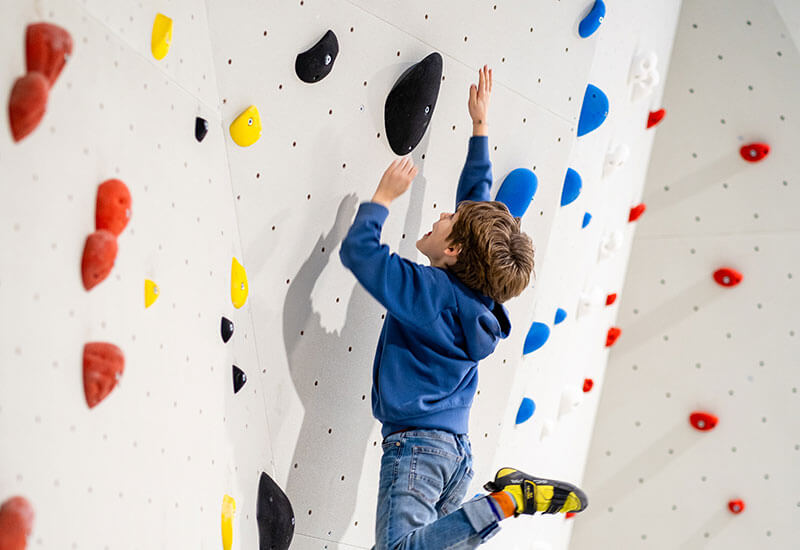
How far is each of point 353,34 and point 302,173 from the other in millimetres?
317

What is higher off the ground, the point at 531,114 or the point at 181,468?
the point at 531,114

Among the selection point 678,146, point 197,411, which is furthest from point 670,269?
point 197,411

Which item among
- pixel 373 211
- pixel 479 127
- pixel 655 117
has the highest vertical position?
pixel 655 117

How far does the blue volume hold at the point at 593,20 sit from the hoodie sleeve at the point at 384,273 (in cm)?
94

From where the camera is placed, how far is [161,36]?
1.52 metres

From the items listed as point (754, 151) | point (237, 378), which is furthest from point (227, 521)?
point (754, 151)

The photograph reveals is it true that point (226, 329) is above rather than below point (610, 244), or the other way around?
below

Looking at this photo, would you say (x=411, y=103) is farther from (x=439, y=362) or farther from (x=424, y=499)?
(x=424, y=499)

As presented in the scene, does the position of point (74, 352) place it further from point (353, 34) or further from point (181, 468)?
point (353, 34)

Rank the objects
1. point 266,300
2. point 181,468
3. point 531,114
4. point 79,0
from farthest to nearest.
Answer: point 531,114 < point 266,300 < point 181,468 < point 79,0

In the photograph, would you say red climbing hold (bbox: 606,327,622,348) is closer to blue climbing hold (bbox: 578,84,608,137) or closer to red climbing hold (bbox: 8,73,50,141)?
blue climbing hold (bbox: 578,84,608,137)

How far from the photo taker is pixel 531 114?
246 centimetres

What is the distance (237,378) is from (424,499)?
0.48 meters

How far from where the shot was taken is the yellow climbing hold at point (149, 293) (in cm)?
151
